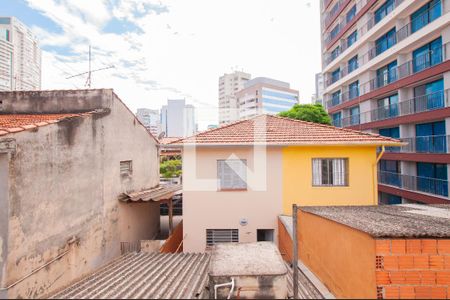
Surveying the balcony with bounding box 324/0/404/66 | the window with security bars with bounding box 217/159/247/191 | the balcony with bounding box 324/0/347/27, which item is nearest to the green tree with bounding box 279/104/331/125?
the balcony with bounding box 324/0/404/66

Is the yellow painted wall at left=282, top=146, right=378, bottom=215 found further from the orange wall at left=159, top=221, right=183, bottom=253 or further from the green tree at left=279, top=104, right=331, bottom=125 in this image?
the green tree at left=279, top=104, right=331, bottom=125

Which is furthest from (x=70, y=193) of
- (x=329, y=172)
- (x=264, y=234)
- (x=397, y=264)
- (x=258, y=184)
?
(x=329, y=172)

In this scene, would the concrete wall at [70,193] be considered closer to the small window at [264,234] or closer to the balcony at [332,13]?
the small window at [264,234]

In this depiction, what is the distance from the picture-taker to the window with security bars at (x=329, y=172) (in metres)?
9.91

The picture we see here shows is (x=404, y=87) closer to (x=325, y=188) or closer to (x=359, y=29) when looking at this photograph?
(x=359, y=29)

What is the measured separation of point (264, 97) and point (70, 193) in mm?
97111

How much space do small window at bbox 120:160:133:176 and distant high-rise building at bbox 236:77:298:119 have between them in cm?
8596

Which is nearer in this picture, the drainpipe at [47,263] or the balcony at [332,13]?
the drainpipe at [47,263]

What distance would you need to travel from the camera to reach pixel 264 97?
100500mm

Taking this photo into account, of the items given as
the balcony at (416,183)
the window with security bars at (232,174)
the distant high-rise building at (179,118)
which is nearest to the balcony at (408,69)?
the balcony at (416,183)

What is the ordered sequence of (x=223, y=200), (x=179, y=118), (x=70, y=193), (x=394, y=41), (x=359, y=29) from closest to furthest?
(x=70, y=193) < (x=223, y=200) < (x=394, y=41) < (x=359, y=29) < (x=179, y=118)

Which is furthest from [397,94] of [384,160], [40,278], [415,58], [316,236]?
[40,278]

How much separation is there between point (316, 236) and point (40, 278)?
7084 mm

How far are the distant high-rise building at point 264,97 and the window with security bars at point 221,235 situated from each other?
8845 cm
